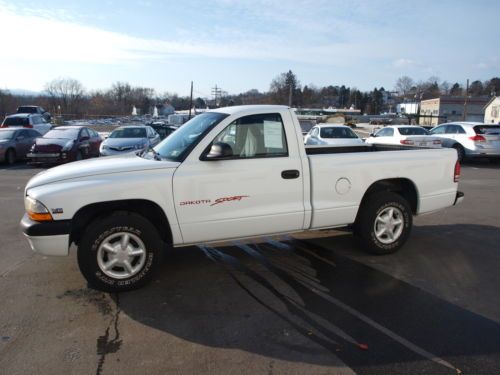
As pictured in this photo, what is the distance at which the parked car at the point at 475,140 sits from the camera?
52.5 ft

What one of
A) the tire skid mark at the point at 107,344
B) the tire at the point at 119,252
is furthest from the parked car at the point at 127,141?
the tire skid mark at the point at 107,344

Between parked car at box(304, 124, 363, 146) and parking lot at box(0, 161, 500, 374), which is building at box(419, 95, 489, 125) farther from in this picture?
parking lot at box(0, 161, 500, 374)

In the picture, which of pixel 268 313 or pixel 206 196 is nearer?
pixel 268 313

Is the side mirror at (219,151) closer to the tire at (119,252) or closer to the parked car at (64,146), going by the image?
the tire at (119,252)

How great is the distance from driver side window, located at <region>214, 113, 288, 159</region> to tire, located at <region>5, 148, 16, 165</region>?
1496cm

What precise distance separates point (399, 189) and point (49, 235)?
4.38 metres

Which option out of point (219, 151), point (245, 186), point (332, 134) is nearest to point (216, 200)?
point (245, 186)

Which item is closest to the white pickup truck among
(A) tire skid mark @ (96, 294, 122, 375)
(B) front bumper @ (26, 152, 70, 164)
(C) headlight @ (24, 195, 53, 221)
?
(C) headlight @ (24, 195, 53, 221)

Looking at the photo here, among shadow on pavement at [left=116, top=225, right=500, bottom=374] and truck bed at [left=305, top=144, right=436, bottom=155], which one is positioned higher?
truck bed at [left=305, top=144, right=436, bottom=155]

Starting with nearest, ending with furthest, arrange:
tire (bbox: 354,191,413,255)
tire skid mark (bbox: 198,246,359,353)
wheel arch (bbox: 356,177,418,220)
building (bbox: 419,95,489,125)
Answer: tire skid mark (bbox: 198,246,359,353)
tire (bbox: 354,191,413,255)
wheel arch (bbox: 356,177,418,220)
building (bbox: 419,95,489,125)

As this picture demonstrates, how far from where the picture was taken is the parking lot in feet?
10.6

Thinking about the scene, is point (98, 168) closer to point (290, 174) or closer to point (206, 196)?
point (206, 196)

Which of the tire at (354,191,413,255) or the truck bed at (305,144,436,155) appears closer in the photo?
the tire at (354,191,413,255)

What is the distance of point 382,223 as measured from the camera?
5.49 m
